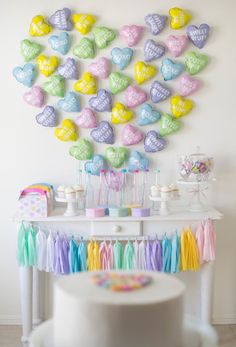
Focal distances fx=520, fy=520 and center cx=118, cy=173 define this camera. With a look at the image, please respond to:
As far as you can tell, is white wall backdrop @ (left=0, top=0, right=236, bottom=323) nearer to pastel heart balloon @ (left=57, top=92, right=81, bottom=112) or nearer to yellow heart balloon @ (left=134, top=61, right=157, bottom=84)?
yellow heart balloon @ (left=134, top=61, right=157, bottom=84)

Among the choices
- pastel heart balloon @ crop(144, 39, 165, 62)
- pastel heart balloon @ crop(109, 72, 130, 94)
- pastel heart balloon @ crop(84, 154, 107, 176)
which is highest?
pastel heart balloon @ crop(144, 39, 165, 62)

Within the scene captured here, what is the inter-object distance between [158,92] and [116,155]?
0.46 metres

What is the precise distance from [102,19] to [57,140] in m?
0.80

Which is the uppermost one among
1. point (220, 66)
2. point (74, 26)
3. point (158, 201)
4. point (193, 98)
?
point (74, 26)

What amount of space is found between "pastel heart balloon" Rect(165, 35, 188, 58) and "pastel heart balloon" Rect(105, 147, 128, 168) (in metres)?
0.67

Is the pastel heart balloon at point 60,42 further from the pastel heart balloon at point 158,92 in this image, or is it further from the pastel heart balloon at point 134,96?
the pastel heart balloon at point 158,92

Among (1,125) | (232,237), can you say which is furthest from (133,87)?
(232,237)

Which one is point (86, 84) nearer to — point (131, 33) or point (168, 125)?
point (131, 33)

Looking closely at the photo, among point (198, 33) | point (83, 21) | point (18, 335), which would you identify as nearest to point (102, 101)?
point (83, 21)

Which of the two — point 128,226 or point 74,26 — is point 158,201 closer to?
point 128,226

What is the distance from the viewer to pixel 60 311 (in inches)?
61.9

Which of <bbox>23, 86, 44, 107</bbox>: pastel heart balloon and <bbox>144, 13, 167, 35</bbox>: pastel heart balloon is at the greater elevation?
<bbox>144, 13, 167, 35</bbox>: pastel heart balloon

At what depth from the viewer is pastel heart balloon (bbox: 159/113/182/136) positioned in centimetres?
318

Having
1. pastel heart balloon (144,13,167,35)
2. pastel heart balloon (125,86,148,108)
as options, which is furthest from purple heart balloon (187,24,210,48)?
pastel heart balloon (125,86,148,108)
